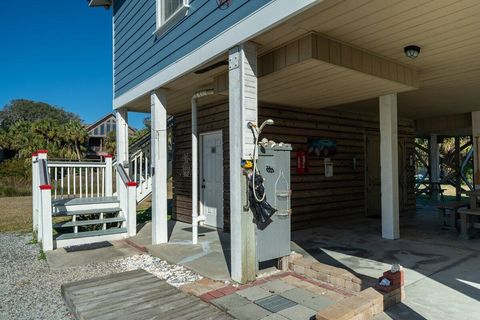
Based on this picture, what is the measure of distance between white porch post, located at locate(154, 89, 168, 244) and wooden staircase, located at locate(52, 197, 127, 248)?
3.46 ft

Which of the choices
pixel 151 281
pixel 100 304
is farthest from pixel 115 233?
pixel 100 304

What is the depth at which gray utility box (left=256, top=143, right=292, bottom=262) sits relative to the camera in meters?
3.64

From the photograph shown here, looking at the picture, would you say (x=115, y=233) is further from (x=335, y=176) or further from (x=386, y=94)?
(x=386, y=94)

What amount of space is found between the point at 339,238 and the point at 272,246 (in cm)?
A: 208

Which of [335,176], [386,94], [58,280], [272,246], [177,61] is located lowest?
[58,280]

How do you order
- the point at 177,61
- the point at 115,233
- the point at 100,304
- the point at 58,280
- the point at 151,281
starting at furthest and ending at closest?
the point at 115,233, the point at 177,61, the point at 58,280, the point at 151,281, the point at 100,304

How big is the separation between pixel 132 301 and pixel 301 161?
4100 millimetres

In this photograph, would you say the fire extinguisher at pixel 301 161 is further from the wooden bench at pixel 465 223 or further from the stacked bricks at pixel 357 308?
the stacked bricks at pixel 357 308

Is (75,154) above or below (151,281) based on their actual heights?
above

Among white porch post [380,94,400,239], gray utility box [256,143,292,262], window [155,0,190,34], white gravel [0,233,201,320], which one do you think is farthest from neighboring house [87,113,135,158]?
gray utility box [256,143,292,262]

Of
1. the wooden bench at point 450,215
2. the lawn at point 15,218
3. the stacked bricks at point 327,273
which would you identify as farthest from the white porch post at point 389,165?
the lawn at point 15,218

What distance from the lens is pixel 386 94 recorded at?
5.22 m

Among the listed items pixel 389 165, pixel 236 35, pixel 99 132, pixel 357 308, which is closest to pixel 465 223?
pixel 389 165

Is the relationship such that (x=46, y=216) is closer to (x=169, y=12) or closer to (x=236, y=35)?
(x=169, y=12)
